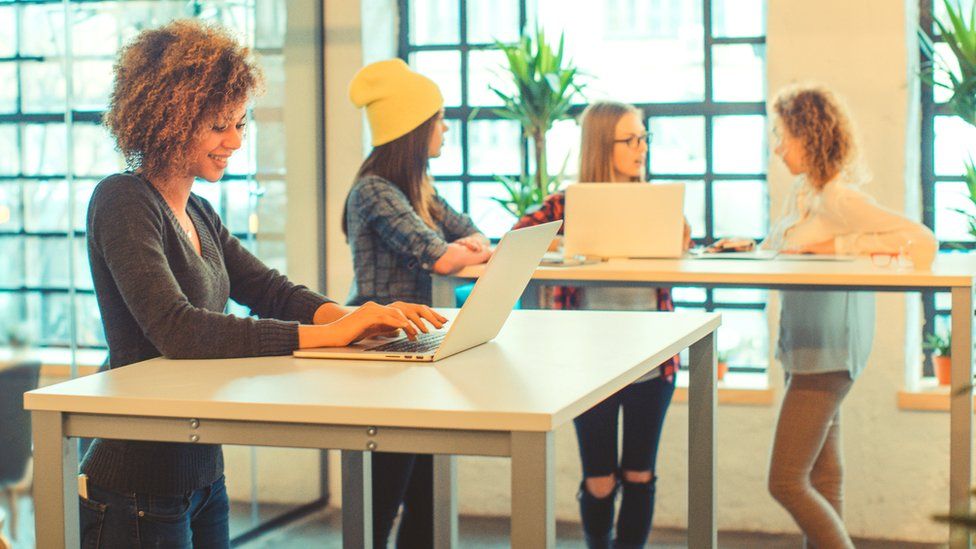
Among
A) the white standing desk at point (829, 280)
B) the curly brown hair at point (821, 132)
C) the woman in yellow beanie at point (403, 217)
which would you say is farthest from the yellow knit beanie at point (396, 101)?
the curly brown hair at point (821, 132)

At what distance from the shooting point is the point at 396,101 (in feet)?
10.6

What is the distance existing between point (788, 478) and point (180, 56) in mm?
2053

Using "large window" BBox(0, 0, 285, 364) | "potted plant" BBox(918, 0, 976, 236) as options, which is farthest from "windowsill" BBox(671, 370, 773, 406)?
"large window" BBox(0, 0, 285, 364)

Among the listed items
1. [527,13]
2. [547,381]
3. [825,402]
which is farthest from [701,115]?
[547,381]

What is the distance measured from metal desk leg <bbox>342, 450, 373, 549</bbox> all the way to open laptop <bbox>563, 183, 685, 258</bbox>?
134 cm

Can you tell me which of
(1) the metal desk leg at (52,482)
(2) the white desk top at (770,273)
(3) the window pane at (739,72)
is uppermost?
(3) the window pane at (739,72)

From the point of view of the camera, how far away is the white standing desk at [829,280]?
293 cm

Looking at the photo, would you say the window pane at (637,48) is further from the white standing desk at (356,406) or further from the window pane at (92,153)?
the white standing desk at (356,406)

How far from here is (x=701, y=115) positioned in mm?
4914

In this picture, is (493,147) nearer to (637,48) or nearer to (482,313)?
(637,48)

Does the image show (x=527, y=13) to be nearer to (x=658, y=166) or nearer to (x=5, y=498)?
(x=658, y=166)

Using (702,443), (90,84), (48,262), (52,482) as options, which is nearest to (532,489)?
(52,482)

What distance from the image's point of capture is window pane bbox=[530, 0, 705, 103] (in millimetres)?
4922

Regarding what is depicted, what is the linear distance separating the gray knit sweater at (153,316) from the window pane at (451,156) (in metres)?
3.24
